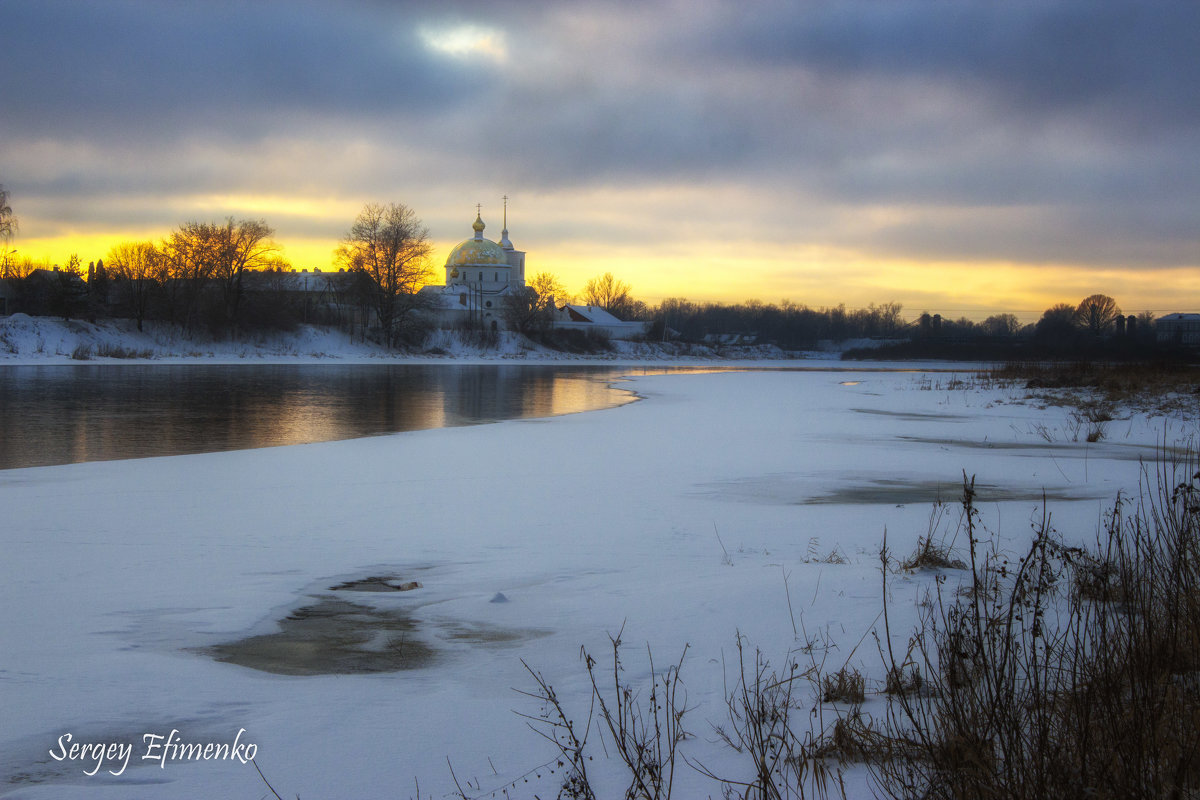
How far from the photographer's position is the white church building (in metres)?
106

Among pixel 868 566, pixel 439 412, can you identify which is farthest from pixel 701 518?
pixel 439 412

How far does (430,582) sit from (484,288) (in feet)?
368

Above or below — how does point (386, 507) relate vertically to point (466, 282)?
below

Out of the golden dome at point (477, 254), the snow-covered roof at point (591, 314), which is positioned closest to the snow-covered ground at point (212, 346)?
the golden dome at point (477, 254)

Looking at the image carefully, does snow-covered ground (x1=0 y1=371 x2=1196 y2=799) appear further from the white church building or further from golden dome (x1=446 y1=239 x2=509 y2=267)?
golden dome (x1=446 y1=239 x2=509 y2=267)

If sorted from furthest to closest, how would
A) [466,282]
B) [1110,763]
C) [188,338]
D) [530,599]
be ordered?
1. [466,282]
2. [188,338]
3. [530,599]
4. [1110,763]

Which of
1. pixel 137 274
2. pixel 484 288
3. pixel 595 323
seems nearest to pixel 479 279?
pixel 484 288

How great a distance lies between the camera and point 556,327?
105125 millimetres

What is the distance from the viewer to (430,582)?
6.24 meters

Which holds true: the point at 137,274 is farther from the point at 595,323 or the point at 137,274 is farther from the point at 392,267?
the point at 595,323

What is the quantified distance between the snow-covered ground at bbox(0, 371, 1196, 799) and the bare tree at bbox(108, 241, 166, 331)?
62.1 metres

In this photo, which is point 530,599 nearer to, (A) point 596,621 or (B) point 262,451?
(A) point 596,621

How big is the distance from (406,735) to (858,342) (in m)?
159

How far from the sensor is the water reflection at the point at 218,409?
1392cm
